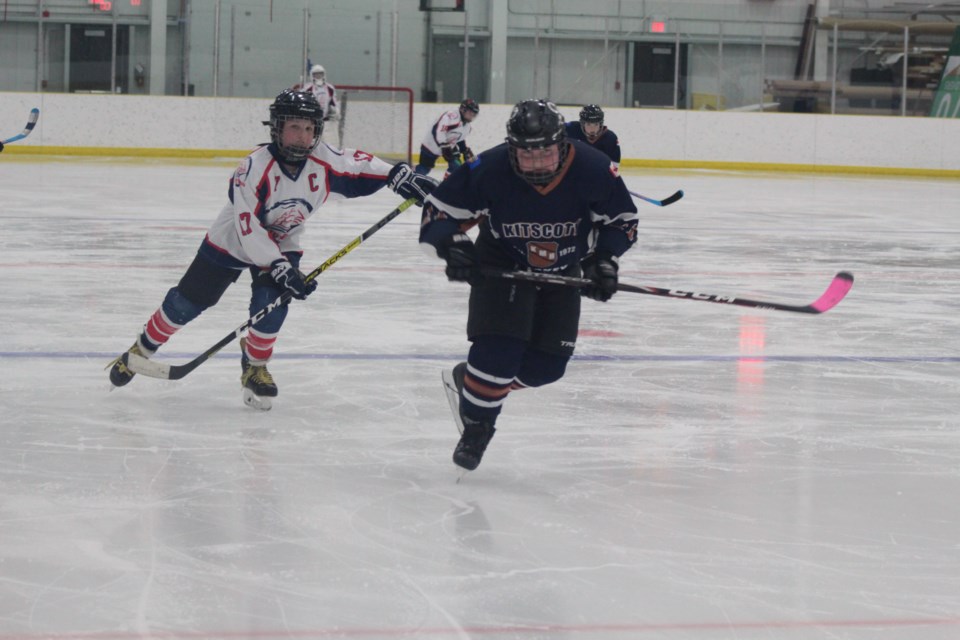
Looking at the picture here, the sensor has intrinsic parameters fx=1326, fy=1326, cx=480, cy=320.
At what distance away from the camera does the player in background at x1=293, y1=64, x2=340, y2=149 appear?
12.4m

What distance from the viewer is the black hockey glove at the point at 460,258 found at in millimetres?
2525

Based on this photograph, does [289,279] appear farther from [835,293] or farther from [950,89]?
[950,89]

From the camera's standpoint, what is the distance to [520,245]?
8.58ft

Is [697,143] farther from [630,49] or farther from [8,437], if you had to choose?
[8,437]

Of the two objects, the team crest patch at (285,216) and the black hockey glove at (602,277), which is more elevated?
the team crest patch at (285,216)

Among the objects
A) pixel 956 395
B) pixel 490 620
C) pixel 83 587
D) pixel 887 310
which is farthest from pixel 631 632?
pixel 887 310

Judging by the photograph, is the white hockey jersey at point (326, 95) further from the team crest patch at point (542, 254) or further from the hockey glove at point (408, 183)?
the team crest patch at point (542, 254)

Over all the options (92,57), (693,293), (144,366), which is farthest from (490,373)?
(92,57)

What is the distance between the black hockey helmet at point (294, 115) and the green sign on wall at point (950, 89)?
13.7m

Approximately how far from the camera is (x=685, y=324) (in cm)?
465

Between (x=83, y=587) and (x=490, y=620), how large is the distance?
0.60 m

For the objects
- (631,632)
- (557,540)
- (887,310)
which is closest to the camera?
(631,632)

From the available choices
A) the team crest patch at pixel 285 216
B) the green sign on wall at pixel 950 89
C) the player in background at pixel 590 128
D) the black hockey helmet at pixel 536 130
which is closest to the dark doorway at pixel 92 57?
the player in background at pixel 590 128

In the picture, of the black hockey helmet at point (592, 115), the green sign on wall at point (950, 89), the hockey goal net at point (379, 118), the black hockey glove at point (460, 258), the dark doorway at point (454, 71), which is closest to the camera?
the black hockey glove at point (460, 258)
